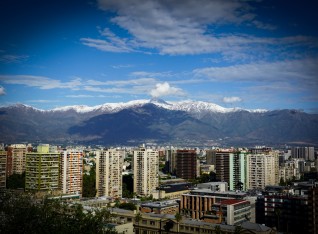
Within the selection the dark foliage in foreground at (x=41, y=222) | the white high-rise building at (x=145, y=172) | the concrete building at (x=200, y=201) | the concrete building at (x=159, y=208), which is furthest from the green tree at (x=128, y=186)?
the dark foliage in foreground at (x=41, y=222)

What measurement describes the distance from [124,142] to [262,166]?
89.1 m

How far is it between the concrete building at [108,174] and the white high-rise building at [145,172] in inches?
79.3

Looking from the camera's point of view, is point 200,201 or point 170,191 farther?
point 170,191

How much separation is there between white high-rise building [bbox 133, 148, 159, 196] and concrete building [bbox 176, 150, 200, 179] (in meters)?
8.61

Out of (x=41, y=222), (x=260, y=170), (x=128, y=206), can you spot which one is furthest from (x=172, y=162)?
(x=41, y=222)

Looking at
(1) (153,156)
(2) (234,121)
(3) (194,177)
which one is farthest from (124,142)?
(1) (153,156)

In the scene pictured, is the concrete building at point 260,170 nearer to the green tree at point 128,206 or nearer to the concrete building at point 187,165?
the concrete building at point 187,165

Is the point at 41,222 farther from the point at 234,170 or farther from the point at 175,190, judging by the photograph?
the point at 234,170

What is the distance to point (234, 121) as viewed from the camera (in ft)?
446

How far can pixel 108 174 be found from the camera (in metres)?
26.6

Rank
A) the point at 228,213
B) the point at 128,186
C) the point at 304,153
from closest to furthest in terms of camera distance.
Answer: the point at 228,213
the point at 128,186
the point at 304,153

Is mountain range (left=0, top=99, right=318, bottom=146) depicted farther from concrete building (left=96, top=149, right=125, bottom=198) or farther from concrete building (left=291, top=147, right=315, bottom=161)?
concrete building (left=96, top=149, right=125, bottom=198)

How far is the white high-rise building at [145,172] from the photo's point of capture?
28656 mm

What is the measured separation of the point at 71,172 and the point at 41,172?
2265 millimetres
